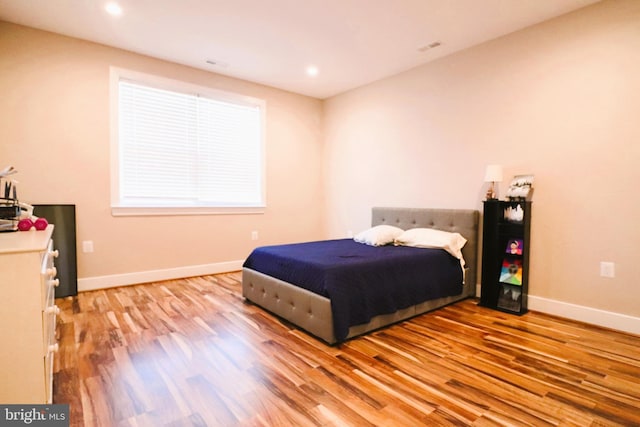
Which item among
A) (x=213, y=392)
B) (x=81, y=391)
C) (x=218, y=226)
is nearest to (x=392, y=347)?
(x=213, y=392)

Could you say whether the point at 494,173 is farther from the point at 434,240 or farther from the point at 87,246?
the point at 87,246

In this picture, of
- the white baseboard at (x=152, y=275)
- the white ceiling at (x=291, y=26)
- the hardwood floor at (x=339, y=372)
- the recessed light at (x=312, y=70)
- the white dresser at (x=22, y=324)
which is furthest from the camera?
the recessed light at (x=312, y=70)

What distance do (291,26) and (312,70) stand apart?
3.47 ft

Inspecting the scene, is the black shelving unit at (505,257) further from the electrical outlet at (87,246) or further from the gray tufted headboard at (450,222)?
the electrical outlet at (87,246)

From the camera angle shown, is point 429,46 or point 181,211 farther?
point 181,211

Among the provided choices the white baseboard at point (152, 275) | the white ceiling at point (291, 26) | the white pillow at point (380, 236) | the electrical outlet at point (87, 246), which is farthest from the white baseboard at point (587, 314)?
the electrical outlet at point (87, 246)

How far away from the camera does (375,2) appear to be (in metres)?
2.64

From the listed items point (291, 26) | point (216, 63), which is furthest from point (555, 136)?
point (216, 63)

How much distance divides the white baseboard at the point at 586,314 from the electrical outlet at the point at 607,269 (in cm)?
30

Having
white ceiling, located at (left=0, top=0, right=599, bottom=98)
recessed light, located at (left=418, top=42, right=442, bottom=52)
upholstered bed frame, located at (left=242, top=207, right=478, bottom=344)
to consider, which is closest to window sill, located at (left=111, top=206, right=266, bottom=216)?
upholstered bed frame, located at (left=242, top=207, right=478, bottom=344)

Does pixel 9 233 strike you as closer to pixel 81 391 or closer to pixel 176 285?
pixel 81 391

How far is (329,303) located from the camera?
2205 mm

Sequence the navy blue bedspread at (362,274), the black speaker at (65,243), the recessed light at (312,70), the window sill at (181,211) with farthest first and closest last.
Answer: the recessed light at (312,70)
the window sill at (181,211)
the black speaker at (65,243)
the navy blue bedspread at (362,274)

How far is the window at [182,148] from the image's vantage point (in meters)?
3.64
